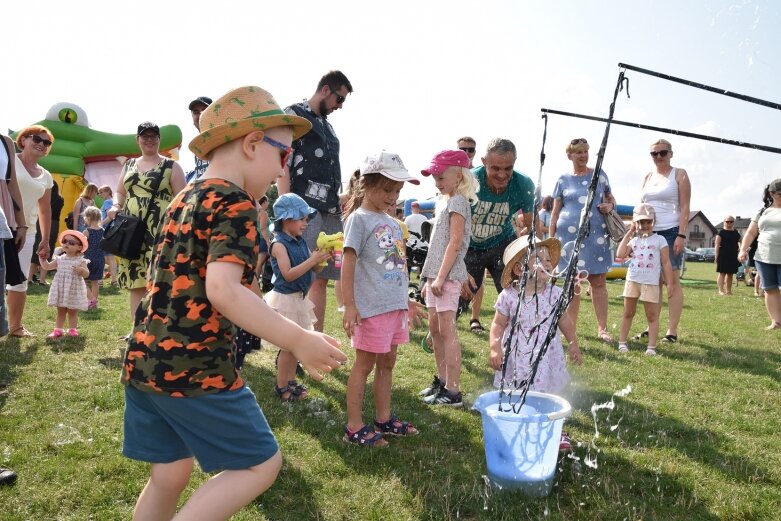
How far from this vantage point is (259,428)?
1.90 m

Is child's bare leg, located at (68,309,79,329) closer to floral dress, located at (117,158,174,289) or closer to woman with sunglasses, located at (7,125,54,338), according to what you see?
woman with sunglasses, located at (7,125,54,338)

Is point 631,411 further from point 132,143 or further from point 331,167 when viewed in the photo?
point 132,143

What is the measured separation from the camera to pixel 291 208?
14.6ft

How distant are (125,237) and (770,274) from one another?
25.9 feet

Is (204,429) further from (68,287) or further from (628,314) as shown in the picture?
(628,314)

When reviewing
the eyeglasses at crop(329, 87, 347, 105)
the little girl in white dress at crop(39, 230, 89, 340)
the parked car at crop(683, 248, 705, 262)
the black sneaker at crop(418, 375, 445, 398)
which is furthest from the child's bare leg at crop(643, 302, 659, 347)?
the parked car at crop(683, 248, 705, 262)

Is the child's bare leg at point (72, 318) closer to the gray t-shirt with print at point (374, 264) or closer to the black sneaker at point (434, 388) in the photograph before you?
the black sneaker at point (434, 388)

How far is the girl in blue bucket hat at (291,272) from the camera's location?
434 centimetres

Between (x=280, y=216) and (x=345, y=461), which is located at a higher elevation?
(x=280, y=216)

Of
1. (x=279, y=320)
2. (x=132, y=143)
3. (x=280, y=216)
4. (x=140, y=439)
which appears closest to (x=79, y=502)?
(x=140, y=439)

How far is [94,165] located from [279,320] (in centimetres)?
1830

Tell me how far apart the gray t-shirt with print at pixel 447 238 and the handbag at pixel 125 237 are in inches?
89.9

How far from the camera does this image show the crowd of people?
1.80 metres

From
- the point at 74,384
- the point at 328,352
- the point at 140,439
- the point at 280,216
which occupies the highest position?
the point at 280,216
